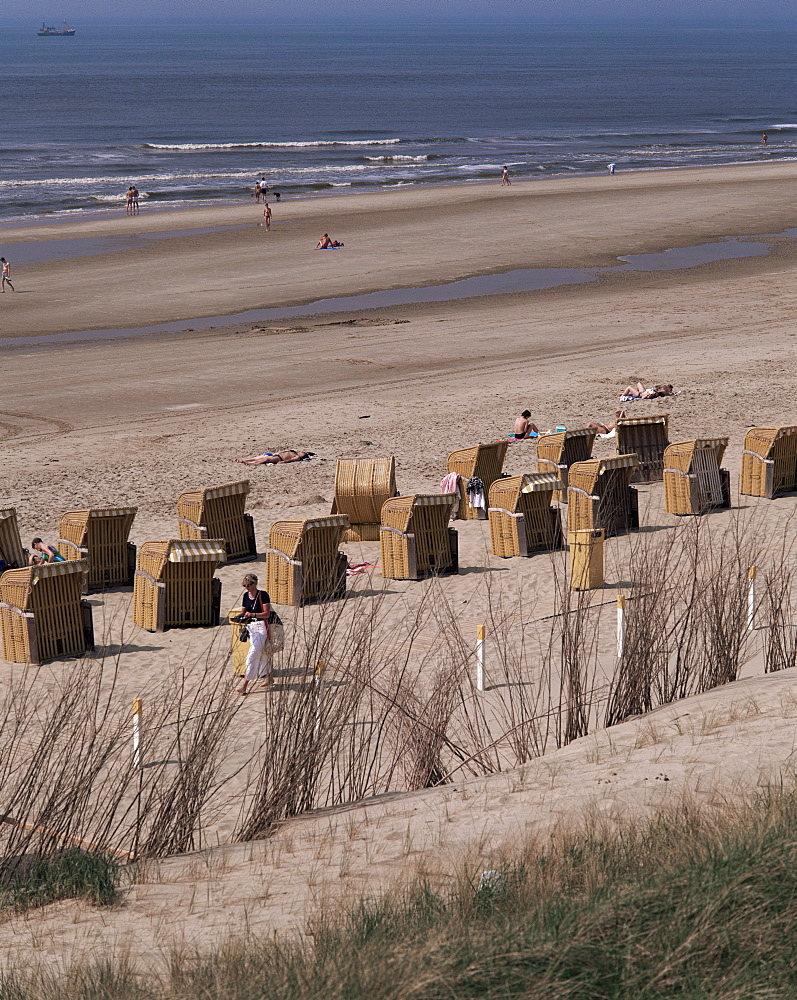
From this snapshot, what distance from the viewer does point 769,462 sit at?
595 inches

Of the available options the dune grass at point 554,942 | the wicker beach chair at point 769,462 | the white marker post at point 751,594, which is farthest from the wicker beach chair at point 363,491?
the dune grass at point 554,942

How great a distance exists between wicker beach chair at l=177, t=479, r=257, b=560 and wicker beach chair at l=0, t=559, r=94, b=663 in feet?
8.87

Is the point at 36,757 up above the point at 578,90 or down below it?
below

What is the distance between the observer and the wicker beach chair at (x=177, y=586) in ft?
38.7

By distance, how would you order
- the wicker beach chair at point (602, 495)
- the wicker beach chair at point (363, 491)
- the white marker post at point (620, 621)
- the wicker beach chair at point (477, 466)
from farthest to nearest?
1. the wicker beach chair at point (477, 466)
2. the wicker beach chair at point (363, 491)
3. the wicker beach chair at point (602, 495)
4. the white marker post at point (620, 621)

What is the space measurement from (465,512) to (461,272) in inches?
857

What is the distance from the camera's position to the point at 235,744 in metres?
8.82

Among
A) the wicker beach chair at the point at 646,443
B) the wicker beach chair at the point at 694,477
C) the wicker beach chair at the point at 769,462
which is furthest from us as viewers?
the wicker beach chair at the point at 646,443

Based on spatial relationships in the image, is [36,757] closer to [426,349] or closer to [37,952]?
[37,952]

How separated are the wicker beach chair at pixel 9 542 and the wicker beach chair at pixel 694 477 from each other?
771cm

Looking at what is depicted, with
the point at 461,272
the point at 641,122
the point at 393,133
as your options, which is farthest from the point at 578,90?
the point at 461,272

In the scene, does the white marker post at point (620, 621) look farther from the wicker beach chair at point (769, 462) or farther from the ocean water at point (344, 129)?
A: the ocean water at point (344, 129)

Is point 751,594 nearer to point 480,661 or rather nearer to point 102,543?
point 480,661

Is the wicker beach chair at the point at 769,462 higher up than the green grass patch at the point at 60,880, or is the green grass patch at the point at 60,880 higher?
the wicker beach chair at the point at 769,462
